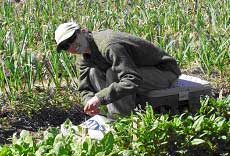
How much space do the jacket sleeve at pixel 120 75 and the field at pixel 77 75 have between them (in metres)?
0.30

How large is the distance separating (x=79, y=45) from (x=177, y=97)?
0.80 metres

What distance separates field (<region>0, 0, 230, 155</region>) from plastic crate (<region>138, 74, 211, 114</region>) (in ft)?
1.02

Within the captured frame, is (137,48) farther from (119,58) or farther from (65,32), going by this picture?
(65,32)

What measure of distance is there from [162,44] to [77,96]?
0.84 metres

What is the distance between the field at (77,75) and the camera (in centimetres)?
299

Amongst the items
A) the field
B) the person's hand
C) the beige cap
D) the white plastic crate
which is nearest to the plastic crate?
the white plastic crate

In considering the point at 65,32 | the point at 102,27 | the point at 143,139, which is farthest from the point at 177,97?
the point at 102,27

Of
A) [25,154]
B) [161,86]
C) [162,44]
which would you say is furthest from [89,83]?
[25,154]

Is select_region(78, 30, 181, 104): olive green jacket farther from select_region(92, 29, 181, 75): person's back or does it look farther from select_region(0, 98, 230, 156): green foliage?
select_region(0, 98, 230, 156): green foliage

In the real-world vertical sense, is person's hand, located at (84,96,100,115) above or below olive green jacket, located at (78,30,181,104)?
below

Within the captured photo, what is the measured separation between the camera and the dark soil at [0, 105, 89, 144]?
444 centimetres

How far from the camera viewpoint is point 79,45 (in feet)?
12.3

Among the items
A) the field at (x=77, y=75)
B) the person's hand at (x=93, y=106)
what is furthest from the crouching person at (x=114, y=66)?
the field at (x=77, y=75)

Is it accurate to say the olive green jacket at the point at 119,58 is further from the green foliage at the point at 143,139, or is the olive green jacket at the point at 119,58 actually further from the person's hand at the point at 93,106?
the green foliage at the point at 143,139
